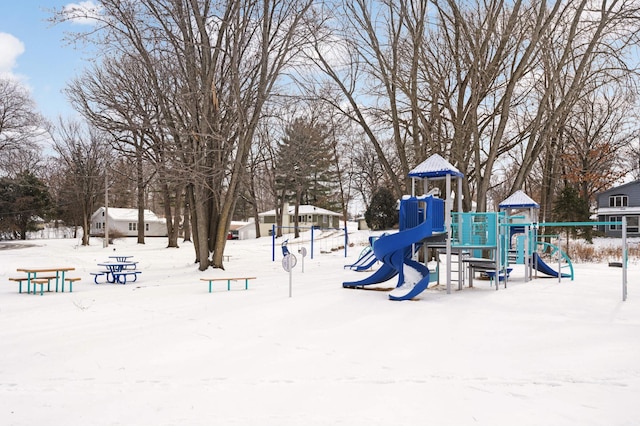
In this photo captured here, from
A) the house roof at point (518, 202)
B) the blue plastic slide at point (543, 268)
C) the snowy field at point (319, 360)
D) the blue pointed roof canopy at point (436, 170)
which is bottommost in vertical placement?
the snowy field at point (319, 360)

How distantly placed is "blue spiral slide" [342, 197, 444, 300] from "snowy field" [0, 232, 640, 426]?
18.8 inches

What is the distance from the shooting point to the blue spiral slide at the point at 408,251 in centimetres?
1191

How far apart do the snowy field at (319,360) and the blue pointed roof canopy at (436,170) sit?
3.31 metres

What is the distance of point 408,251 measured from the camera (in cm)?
1309

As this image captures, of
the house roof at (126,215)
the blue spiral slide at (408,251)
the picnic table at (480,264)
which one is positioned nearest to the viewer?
the blue spiral slide at (408,251)

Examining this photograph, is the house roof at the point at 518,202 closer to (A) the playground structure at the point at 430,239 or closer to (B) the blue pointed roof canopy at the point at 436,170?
(A) the playground structure at the point at 430,239

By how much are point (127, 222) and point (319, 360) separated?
59365 mm

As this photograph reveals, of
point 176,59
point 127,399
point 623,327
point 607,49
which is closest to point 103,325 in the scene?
point 127,399

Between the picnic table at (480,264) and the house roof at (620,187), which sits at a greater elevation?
the house roof at (620,187)

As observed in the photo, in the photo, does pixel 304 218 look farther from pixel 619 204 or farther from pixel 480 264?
pixel 480 264

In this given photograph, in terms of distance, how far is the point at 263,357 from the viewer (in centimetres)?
663

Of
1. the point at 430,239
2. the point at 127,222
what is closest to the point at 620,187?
the point at 430,239

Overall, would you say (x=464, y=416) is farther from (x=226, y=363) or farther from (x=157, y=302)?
(x=157, y=302)

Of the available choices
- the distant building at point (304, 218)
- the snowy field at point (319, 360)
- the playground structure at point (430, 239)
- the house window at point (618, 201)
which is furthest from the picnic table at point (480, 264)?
the distant building at point (304, 218)
